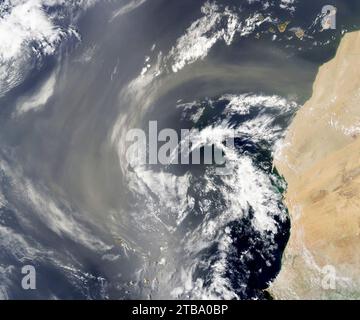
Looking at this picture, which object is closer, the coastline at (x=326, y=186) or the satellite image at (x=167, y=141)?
the coastline at (x=326, y=186)

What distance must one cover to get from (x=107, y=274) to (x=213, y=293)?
5785mm

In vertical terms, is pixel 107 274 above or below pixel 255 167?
below

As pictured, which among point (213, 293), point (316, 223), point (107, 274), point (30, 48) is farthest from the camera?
point (30, 48)

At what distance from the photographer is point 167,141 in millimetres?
21562

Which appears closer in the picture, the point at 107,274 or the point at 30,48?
the point at 107,274

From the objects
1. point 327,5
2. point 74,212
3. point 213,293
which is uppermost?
point 327,5

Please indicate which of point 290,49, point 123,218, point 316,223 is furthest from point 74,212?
point 290,49

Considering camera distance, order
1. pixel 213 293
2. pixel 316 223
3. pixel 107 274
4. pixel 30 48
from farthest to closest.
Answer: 1. pixel 30 48
2. pixel 107 274
3. pixel 213 293
4. pixel 316 223

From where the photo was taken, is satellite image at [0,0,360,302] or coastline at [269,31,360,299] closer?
coastline at [269,31,360,299]

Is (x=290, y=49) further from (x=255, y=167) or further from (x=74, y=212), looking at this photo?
(x=74, y=212)

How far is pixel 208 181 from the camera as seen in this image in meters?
21.0

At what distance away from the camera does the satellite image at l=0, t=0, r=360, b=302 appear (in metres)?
19.8

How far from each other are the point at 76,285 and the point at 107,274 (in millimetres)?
1813

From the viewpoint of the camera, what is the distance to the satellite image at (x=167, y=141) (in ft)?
65.1
